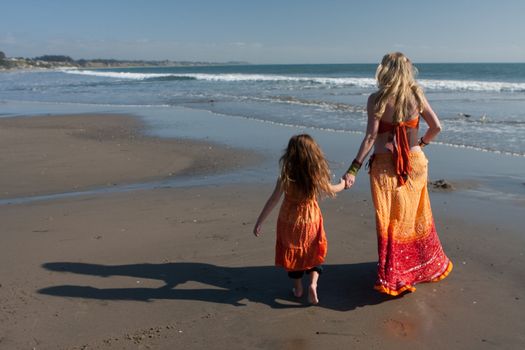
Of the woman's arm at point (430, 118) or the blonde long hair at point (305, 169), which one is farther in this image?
the woman's arm at point (430, 118)

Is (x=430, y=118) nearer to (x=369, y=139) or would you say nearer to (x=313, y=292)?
(x=369, y=139)

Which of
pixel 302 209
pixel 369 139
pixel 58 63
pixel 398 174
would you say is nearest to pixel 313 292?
pixel 302 209

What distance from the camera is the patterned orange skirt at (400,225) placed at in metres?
3.86

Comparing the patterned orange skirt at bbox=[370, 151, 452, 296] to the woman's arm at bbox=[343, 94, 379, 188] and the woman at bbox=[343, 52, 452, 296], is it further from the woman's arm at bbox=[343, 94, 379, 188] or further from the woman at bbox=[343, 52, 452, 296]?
the woman's arm at bbox=[343, 94, 379, 188]

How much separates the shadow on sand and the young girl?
245mm

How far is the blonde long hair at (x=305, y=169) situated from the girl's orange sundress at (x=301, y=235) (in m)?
0.08

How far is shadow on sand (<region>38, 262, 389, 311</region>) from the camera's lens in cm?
394

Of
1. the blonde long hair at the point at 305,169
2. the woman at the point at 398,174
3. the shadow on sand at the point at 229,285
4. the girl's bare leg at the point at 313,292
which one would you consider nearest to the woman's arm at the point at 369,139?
the woman at the point at 398,174

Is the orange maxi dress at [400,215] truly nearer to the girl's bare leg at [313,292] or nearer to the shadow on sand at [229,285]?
the shadow on sand at [229,285]

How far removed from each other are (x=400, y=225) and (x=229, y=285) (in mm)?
1437

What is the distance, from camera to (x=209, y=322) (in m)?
3.59

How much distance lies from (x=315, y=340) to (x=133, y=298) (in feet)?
4.88

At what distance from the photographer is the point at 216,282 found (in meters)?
4.25

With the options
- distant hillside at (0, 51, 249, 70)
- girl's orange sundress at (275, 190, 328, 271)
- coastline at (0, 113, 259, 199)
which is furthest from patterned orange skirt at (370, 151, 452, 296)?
distant hillside at (0, 51, 249, 70)
